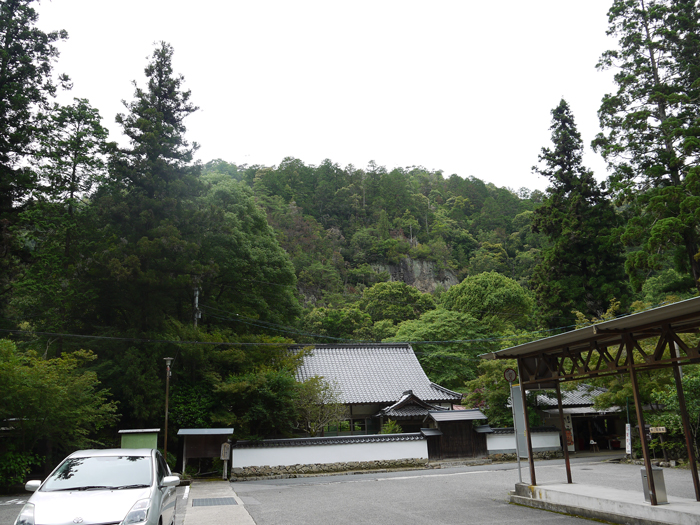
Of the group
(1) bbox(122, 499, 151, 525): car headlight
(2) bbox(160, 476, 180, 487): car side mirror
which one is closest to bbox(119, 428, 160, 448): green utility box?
(2) bbox(160, 476, 180, 487): car side mirror

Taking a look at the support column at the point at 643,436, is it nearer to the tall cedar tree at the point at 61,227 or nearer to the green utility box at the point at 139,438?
the green utility box at the point at 139,438

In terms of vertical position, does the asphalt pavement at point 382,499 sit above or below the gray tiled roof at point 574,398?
below

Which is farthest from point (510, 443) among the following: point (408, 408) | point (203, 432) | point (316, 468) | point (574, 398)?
point (203, 432)

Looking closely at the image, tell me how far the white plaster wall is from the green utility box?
15.3 ft

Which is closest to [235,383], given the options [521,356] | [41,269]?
[41,269]

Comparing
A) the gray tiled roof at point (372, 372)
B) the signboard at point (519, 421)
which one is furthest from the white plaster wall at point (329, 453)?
the signboard at point (519, 421)

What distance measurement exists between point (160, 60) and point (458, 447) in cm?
2362

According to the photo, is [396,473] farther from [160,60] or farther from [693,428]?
[160,60]

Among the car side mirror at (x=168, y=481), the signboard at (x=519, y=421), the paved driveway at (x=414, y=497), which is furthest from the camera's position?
the signboard at (x=519, y=421)

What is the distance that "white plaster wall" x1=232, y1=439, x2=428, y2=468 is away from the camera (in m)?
17.7

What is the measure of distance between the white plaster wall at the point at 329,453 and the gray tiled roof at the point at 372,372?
11.8 feet

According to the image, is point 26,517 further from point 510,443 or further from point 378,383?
point 378,383

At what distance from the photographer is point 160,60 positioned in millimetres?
24406

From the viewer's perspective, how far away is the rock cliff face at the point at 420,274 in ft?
220
